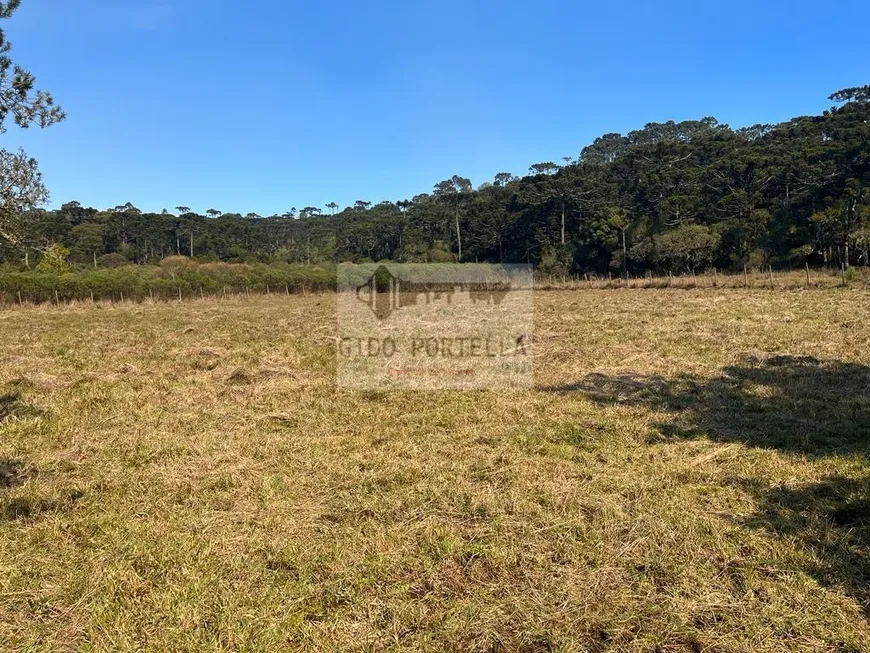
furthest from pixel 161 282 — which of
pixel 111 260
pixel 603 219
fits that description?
pixel 603 219

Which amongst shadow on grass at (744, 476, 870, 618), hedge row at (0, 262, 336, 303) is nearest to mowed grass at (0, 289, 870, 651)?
shadow on grass at (744, 476, 870, 618)

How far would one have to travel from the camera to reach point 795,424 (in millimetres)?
5367

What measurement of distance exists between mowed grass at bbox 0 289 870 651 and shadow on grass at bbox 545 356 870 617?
28mm

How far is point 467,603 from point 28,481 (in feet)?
13.4

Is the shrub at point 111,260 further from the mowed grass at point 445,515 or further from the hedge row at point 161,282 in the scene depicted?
the mowed grass at point 445,515

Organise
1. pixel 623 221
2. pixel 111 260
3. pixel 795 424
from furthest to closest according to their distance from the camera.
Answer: pixel 111 260, pixel 623 221, pixel 795 424

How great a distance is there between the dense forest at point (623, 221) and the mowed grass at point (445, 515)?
7.09 feet

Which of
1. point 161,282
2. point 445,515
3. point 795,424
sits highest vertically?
point 161,282

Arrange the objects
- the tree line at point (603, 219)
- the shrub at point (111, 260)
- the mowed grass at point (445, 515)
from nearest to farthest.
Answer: the mowed grass at point (445, 515) → the tree line at point (603, 219) → the shrub at point (111, 260)

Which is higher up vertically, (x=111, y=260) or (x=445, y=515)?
(x=111, y=260)

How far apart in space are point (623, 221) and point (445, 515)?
46.2 m

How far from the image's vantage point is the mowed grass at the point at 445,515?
259cm

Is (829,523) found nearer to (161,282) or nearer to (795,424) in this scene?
(795,424)

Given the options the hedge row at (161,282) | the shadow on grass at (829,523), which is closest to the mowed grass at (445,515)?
the shadow on grass at (829,523)
